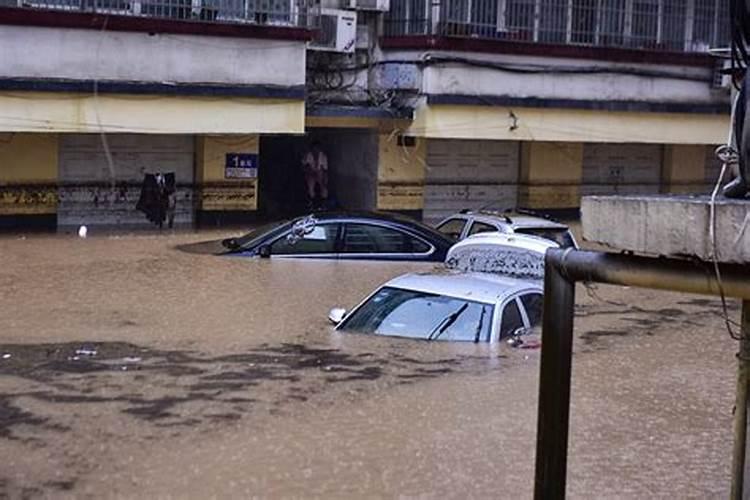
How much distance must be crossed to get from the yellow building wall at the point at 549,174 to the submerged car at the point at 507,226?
889cm

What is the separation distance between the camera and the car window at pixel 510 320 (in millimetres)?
11656

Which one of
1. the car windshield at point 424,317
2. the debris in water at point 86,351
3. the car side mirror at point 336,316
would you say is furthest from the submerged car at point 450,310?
the debris in water at point 86,351

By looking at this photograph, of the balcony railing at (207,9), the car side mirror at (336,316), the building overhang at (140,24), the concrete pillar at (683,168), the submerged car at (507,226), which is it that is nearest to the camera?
the car side mirror at (336,316)

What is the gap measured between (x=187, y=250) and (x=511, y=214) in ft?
15.2

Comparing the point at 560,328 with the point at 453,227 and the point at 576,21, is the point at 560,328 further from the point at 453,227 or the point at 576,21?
the point at 576,21

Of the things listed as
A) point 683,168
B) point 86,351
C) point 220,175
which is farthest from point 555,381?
point 683,168

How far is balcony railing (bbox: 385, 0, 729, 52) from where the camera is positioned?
23172mm

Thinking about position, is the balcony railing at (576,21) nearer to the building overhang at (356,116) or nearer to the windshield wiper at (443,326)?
the building overhang at (356,116)

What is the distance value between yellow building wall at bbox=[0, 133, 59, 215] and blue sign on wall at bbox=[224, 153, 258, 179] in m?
3.17

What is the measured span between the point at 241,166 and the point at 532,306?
12.0 metres

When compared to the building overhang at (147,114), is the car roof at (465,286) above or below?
below

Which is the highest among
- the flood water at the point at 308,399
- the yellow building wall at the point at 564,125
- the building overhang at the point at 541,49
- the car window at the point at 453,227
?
the building overhang at the point at 541,49

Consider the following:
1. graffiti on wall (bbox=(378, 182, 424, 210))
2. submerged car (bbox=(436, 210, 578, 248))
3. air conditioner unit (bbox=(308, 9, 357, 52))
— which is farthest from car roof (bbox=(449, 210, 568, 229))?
graffiti on wall (bbox=(378, 182, 424, 210))

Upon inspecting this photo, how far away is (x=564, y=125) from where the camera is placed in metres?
24.8
